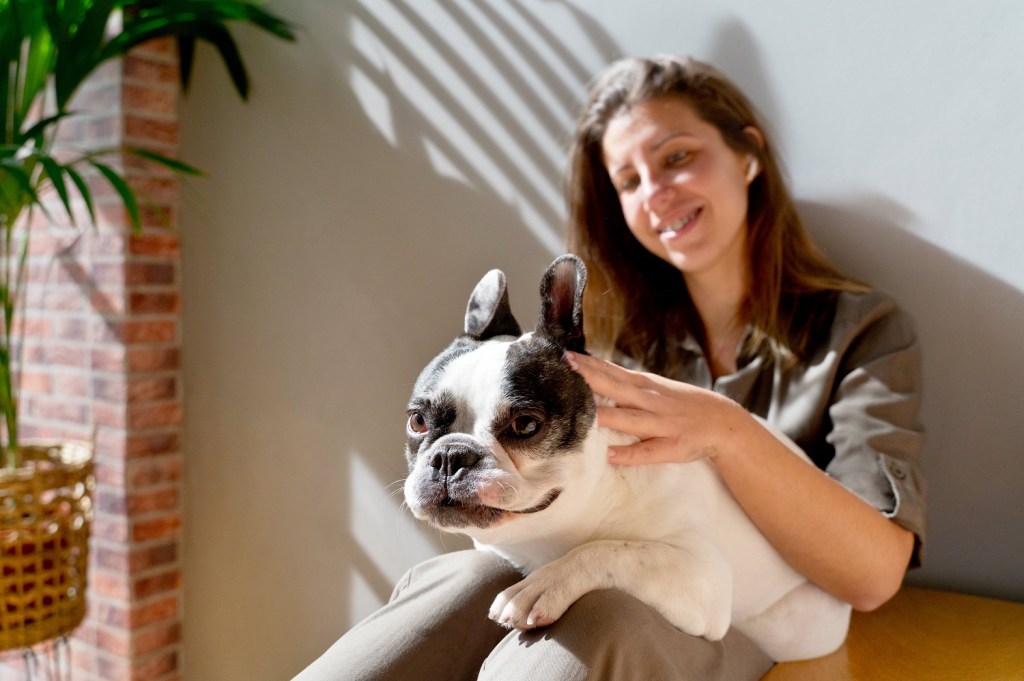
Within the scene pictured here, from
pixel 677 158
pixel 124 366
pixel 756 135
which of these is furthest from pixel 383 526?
pixel 756 135

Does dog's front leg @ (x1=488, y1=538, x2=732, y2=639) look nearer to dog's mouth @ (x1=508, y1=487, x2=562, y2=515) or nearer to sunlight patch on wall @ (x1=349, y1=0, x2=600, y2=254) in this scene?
dog's mouth @ (x1=508, y1=487, x2=562, y2=515)

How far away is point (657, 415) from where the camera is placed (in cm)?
116

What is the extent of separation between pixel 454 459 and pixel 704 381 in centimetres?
77

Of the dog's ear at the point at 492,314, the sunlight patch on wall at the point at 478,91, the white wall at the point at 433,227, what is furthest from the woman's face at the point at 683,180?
the dog's ear at the point at 492,314

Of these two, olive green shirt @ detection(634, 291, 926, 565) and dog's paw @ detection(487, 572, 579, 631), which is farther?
olive green shirt @ detection(634, 291, 926, 565)

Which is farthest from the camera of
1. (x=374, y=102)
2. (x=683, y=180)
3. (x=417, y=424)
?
(x=374, y=102)

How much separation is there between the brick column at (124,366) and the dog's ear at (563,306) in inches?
63.5

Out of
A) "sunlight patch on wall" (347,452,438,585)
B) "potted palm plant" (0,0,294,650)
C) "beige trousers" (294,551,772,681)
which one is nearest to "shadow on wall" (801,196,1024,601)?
"beige trousers" (294,551,772,681)

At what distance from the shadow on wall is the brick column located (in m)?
1.85

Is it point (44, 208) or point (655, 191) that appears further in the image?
point (44, 208)

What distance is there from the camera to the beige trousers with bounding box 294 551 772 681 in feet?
3.24

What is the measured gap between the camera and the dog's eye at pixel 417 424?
1108mm

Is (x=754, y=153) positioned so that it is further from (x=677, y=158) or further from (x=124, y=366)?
(x=124, y=366)

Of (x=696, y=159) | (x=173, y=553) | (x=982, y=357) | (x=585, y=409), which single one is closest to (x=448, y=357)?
(x=585, y=409)
